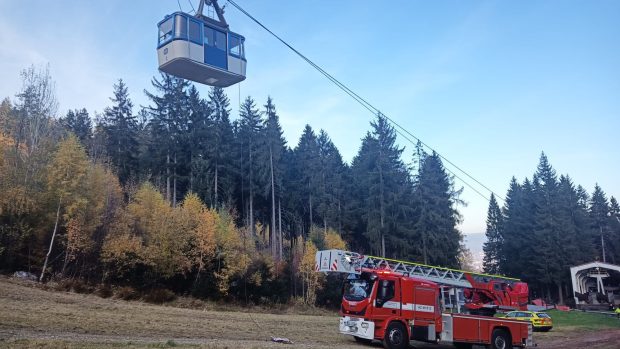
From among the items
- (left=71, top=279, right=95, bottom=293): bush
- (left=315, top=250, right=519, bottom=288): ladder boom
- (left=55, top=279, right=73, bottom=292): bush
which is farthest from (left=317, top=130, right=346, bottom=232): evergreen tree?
(left=315, top=250, right=519, bottom=288): ladder boom

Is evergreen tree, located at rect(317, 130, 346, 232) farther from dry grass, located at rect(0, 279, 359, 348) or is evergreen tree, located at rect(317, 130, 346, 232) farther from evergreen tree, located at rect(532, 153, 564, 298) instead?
dry grass, located at rect(0, 279, 359, 348)

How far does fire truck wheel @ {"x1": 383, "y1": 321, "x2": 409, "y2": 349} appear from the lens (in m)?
17.2

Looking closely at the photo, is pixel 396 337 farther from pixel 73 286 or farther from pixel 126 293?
pixel 73 286

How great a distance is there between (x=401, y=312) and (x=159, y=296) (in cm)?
2548

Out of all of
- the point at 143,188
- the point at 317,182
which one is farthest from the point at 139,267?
the point at 317,182

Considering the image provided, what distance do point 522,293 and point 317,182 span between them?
1533 inches

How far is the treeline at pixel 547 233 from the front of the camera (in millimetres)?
71062

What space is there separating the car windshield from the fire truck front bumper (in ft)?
2.70

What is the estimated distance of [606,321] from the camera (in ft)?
128

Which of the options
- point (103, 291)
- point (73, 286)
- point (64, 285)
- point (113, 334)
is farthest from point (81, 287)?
point (113, 334)

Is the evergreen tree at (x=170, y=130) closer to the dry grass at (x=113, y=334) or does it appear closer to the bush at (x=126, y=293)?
the bush at (x=126, y=293)

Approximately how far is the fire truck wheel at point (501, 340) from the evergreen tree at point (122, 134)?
46189 millimetres

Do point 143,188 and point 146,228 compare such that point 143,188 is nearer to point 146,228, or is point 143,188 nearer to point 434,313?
point 146,228

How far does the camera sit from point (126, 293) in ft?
117
